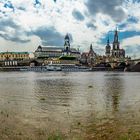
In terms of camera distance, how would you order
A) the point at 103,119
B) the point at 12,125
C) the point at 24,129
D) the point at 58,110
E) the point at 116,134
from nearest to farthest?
the point at 116,134 < the point at 24,129 < the point at 12,125 < the point at 103,119 < the point at 58,110

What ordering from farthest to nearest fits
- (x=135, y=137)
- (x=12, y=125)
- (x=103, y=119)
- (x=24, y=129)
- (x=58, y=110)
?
(x=58, y=110)
(x=103, y=119)
(x=12, y=125)
(x=24, y=129)
(x=135, y=137)

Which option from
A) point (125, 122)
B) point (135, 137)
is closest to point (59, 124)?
point (125, 122)

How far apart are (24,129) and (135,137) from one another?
18.9 feet

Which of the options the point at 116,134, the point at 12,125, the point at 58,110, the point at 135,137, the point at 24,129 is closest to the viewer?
the point at 135,137

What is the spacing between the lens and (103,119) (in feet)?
64.5

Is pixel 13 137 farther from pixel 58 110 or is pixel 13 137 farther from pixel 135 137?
pixel 58 110

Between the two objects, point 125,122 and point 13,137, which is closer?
point 13,137

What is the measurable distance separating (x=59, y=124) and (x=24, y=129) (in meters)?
2.32

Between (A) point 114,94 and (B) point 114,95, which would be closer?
(B) point 114,95

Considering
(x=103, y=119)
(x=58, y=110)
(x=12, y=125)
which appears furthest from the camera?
(x=58, y=110)

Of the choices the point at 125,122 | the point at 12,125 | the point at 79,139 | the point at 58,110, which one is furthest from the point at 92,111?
the point at 79,139

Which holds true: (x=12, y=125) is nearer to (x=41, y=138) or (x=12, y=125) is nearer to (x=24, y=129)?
(x=24, y=129)

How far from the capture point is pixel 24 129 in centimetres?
1661

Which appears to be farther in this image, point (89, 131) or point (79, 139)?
point (89, 131)
